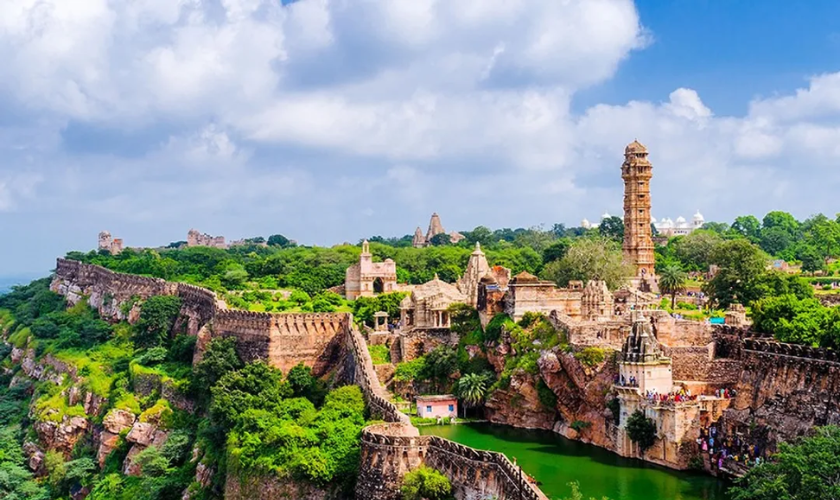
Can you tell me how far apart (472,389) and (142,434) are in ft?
57.4

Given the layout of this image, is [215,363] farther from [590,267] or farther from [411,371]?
[590,267]

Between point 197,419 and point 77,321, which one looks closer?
point 197,419

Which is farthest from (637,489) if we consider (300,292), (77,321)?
(77,321)

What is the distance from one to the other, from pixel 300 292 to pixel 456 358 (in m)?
20.0

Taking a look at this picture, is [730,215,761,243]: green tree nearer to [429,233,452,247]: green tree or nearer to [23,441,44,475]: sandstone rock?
[429,233,452,247]: green tree

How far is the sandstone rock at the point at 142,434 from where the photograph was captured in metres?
44.8

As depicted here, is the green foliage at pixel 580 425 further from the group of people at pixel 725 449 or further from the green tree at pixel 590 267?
the green tree at pixel 590 267

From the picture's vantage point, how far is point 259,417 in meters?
37.2

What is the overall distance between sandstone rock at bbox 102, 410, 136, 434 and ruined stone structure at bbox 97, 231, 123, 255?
215 feet

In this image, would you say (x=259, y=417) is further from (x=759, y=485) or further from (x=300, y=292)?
A: (x=300, y=292)

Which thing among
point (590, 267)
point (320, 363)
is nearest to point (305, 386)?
point (320, 363)

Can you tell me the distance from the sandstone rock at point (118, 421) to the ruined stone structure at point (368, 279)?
20.5 m

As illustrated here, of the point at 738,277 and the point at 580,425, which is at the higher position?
the point at 738,277

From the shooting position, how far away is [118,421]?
154 ft
